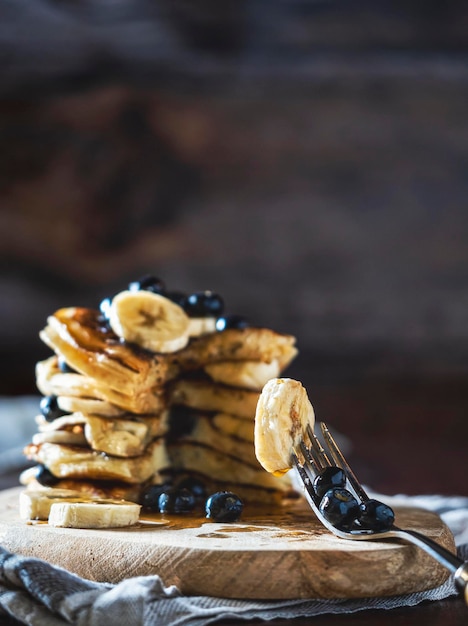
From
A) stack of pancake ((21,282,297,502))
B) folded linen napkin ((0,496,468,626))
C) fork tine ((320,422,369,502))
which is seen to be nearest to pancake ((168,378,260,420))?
stack of pancake ((21,282,297,502))

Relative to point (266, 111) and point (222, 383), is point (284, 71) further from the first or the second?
point (222, 383)

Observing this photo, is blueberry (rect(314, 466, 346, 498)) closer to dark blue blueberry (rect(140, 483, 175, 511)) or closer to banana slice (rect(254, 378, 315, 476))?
banana slice (rect(254, 378, 315, 476))

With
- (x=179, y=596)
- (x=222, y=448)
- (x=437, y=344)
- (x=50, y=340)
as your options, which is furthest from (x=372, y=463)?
(x=437, y=344)

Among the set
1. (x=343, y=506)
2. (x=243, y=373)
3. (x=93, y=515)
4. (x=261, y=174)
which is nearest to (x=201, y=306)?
(x=243, y=373)

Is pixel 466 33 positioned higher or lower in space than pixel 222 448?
higher

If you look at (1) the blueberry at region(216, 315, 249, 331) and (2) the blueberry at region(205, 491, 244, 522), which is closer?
(2) the blueberry at region(205, 491, 244, 522)

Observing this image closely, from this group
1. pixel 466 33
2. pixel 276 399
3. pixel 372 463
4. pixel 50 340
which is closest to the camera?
pixel 276 399

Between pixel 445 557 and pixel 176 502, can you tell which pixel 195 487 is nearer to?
pixel 176 502
